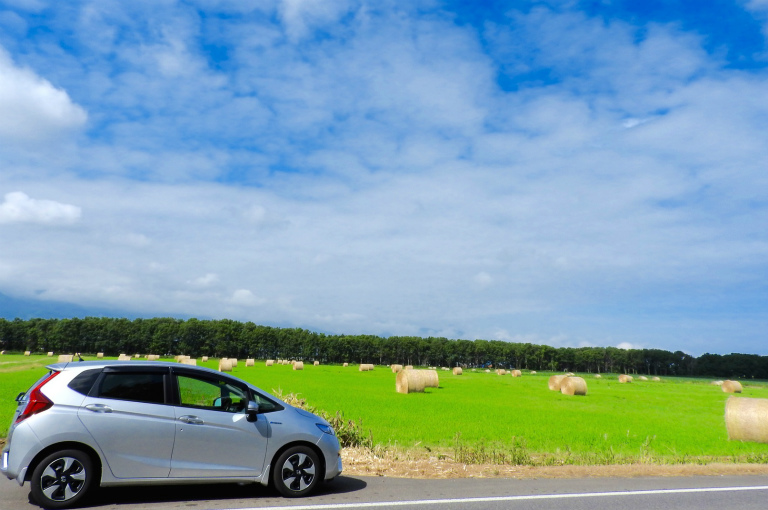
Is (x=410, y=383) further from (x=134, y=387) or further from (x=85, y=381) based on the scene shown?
(x=85, y=381)

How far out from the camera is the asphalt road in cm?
861

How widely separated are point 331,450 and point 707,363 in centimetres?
18195

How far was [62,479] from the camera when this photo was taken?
791 cm

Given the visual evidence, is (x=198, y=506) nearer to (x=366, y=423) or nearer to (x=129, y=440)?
(x=129, y=440)

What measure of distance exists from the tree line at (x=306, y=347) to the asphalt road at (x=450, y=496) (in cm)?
16972

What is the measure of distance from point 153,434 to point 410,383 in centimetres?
3288

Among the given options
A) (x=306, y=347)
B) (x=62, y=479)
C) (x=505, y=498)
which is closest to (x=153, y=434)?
(x=62, y=479)

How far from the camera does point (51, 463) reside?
25.8 ft

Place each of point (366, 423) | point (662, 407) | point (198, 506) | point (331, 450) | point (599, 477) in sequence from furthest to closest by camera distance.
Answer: point (662, 407), point (366, 423), point (599, 477), point (331, 450), point (198, 506)

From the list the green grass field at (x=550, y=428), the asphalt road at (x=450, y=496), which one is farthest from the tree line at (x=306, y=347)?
the asphalt road at (x=450, y=496)

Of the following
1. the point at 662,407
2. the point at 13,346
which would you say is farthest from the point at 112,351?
the point at 662,407

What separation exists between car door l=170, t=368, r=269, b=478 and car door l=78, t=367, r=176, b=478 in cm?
20

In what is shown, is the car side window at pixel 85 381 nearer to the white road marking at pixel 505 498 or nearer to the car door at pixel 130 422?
the car door at pixel 130 422

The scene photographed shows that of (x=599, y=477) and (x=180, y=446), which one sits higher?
(x=180, y=446)
